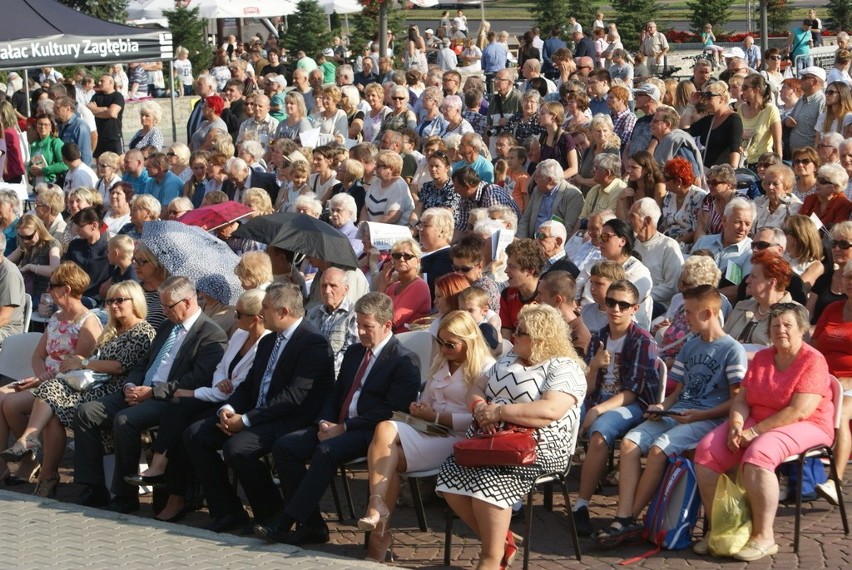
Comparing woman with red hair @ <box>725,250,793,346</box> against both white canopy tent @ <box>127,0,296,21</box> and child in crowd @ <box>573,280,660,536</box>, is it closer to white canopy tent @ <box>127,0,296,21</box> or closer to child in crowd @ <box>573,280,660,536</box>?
child in crowd @ <box>573,280,660,536</box>

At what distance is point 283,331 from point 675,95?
833cm

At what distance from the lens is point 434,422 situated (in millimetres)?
7664

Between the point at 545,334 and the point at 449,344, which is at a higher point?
the point at 545,334

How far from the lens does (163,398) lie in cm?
869

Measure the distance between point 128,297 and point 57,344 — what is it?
2.55ft

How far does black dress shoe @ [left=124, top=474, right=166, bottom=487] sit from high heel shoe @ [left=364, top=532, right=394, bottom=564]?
5.44ft

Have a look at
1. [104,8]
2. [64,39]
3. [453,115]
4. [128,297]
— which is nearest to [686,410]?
[128,297]

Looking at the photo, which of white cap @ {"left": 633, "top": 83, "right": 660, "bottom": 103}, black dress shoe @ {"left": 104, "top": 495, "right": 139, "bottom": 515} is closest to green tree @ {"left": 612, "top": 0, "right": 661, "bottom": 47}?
white cap @ {"left": 633, "top": 83, "right": 660, "bottom": 103}

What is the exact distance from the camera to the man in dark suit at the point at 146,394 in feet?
28.3

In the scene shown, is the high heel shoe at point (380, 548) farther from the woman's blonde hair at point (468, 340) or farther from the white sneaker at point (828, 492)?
the white sneaker at point (828, 492)

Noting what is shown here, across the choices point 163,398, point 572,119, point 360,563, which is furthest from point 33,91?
point 360,563

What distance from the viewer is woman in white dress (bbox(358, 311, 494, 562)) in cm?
740

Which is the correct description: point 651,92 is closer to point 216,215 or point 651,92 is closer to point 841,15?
point 216,215

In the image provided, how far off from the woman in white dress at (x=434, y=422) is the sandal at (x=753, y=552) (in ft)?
5.25
